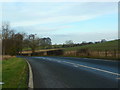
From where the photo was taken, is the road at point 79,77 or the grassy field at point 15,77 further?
the grassy field at point 15,77

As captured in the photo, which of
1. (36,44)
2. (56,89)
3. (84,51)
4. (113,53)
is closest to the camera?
(56,89)

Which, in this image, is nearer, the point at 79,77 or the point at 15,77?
the point at 79,77

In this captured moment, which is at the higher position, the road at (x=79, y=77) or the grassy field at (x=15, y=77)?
the road at (x=79, y=77)

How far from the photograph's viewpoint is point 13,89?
7.50 meters

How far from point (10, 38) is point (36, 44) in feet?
112

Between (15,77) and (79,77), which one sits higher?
(79,77)

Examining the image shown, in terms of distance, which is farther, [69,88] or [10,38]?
[10,38]

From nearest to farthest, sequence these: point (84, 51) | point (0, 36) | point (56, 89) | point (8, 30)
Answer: point (56, 89)
point (84, 51)
point (0, 36)
point (8, 30)

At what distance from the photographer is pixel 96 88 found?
6980mm

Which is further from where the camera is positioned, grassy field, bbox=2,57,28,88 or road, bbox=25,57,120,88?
grassy field, bbox=2,57,28,88

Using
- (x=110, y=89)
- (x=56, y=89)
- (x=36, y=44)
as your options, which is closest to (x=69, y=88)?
(x=56, y=89)

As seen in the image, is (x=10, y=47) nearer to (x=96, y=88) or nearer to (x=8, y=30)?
(x=8, y=30)

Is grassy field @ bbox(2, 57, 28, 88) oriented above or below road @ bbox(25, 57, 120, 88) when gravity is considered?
below

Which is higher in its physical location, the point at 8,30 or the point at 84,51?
the point at 8,30
